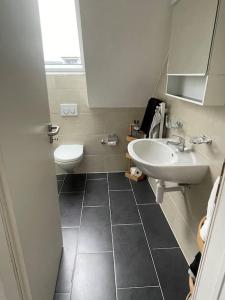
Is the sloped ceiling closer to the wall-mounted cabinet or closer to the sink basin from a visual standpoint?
the wall-mounted cabinet

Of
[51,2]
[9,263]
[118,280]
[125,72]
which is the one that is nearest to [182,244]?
[118,280]

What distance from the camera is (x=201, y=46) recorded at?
3.61ft

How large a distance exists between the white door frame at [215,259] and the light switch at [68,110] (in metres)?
2.18

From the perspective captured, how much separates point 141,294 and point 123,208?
0.87 metres

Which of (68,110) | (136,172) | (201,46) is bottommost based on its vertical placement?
(136,172)

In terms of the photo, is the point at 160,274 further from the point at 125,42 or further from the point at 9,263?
the point at 125,42

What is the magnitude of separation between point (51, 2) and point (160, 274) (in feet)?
8.66

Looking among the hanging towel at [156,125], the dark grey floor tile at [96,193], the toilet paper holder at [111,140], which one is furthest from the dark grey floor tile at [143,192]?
the hanging towel at [156,125]

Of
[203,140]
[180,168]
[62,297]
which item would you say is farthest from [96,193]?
[203,140]

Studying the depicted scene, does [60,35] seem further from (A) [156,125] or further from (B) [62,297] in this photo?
(B) [62,297]

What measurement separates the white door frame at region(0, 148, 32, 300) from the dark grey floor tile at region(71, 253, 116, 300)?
0.60 m

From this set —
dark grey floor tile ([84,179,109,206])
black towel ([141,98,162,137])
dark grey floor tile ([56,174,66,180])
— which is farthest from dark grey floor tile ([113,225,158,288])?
dark grey floor tile ([56,174,66,180])

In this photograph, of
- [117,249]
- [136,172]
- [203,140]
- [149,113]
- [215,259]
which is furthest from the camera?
[136,172]

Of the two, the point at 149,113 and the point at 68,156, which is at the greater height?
the point at 149,113
